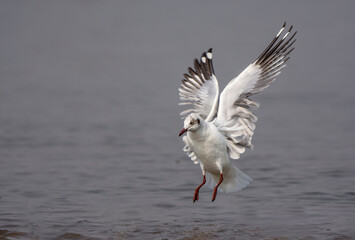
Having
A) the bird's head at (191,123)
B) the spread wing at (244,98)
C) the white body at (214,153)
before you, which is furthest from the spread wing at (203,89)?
the bird's head at (191,123)

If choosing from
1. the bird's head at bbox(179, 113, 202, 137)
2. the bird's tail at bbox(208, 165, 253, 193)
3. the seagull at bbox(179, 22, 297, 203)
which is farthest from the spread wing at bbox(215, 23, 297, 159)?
the bird's head at bbox(179, 113, 202, 137)

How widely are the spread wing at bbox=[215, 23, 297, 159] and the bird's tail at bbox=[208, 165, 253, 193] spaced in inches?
10.4

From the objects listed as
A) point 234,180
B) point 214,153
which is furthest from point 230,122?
point 234,180

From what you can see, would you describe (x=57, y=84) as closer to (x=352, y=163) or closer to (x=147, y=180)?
(x=147, y=180)

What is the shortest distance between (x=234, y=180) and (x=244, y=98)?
40.0 inches

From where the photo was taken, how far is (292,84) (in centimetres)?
1574

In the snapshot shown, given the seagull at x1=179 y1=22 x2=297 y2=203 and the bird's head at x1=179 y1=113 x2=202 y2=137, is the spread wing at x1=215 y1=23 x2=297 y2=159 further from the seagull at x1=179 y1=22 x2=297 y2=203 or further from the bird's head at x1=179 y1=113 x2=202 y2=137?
the bird's head at x1=179 y1=113 x2=202 y2=137

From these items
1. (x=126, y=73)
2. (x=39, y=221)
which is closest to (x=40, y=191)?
Result: (x=39, y=221)

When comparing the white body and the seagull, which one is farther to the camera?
the seagull

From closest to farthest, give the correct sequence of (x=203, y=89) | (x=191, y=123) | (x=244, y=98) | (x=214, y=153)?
(x=191, y=123)
(x=214, y=153)
(x=244, y=98)
(x=203, y=89)

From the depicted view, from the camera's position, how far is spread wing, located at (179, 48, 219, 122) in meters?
8.38

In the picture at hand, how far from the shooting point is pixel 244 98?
787 centimetres

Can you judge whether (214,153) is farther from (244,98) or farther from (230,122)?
(244,98)

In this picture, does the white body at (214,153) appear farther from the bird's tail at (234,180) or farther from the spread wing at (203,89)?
the spread wing at (203,89)
